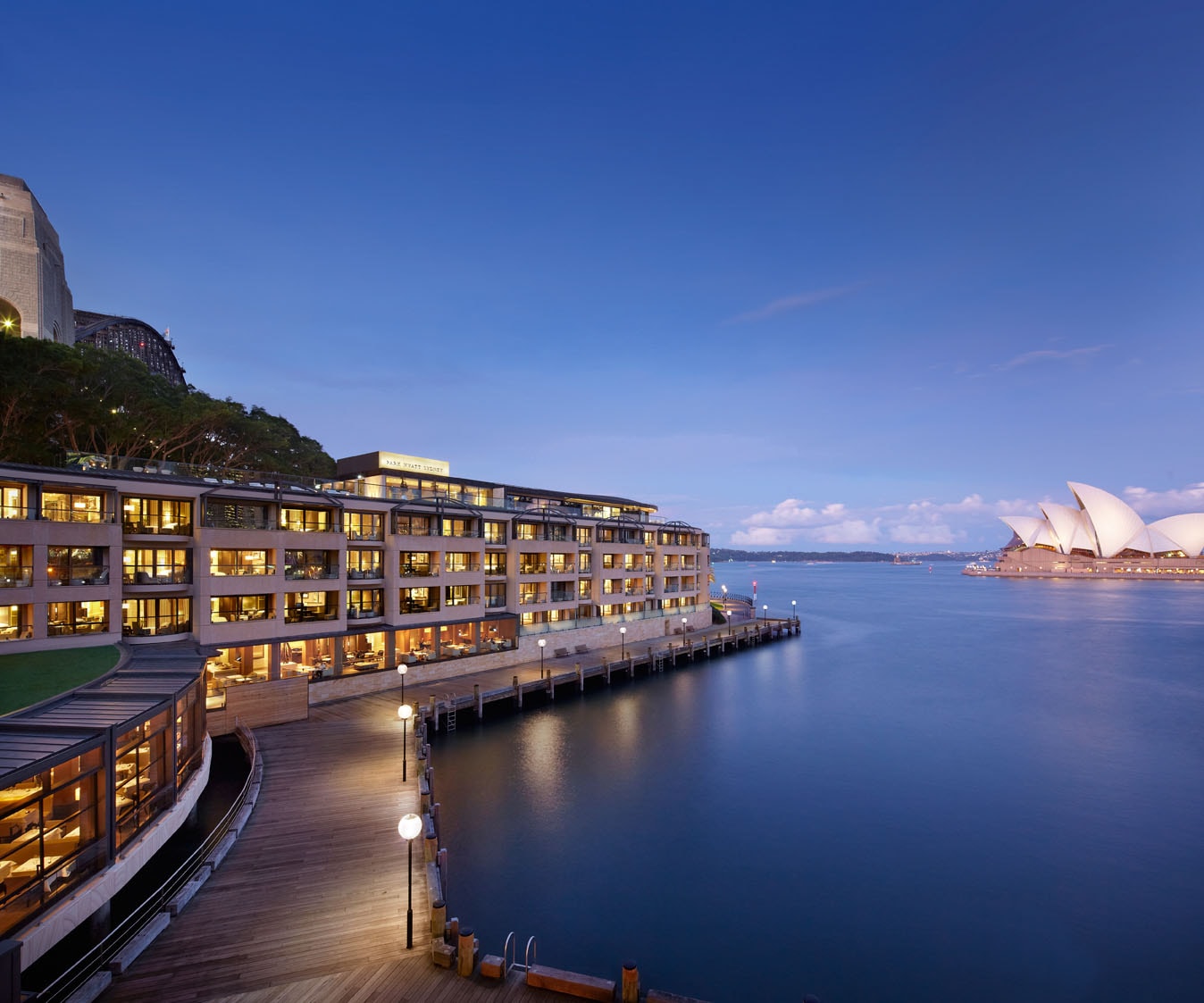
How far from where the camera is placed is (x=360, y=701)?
114ft

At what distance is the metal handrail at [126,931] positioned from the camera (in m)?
11.8

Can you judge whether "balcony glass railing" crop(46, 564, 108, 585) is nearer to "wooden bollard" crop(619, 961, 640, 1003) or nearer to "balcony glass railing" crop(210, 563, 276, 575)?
"balcony glass railing" crop(210, 563, 276, 575)

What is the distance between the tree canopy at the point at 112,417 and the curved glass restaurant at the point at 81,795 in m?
24.2

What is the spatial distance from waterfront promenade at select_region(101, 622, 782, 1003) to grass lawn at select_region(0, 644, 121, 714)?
281 inches

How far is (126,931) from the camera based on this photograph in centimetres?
1583

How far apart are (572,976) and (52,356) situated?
42.2 meters

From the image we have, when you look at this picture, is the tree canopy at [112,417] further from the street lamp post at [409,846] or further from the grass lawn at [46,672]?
the street lamp post at [409,846]

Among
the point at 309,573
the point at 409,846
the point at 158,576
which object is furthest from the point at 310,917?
the point at 309,573

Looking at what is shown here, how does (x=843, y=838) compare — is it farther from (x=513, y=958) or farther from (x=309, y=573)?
(x=309, y=573)

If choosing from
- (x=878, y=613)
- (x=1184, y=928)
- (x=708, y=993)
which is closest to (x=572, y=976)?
(x=708, y=993)

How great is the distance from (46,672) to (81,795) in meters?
10.7

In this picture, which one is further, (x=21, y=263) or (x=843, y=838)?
(x=21, y=263)

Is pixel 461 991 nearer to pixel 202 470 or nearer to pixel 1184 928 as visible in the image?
pixel 1184 928

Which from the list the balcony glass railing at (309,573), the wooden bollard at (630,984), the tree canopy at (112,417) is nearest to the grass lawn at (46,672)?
the balcony glass railing at (309,573)
